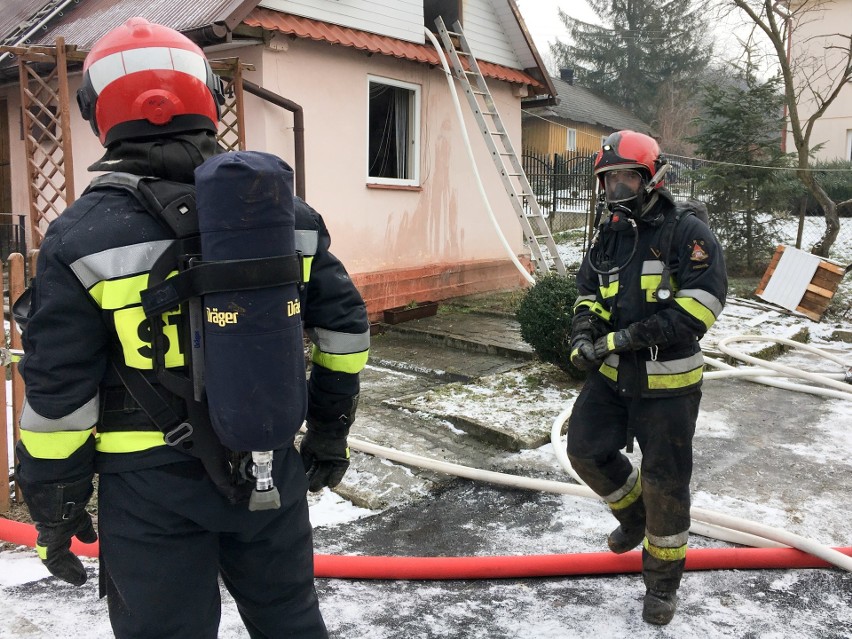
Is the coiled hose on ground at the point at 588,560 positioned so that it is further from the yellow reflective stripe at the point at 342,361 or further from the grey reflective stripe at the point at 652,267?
the yellow reflective stripe at the point at 342,361

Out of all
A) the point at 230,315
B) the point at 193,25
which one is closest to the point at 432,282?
the point at 193,25

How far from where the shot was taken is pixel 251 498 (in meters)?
1.79

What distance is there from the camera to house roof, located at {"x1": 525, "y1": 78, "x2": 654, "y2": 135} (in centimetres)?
2802

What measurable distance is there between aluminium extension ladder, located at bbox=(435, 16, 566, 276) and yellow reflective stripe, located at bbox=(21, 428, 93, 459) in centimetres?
788

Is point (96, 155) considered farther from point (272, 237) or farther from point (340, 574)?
point (272, 237)

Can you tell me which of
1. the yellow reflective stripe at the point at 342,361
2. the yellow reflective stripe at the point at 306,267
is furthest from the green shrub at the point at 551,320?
the yellow reflective stripe at the point at 306,267

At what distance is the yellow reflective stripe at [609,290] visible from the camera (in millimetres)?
3234

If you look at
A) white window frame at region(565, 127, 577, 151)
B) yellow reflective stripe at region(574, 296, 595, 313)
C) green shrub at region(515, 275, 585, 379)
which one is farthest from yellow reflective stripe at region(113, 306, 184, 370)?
white window frame at region(565, 127, 577, 151)

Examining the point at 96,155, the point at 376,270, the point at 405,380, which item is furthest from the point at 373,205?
the point at 96,155

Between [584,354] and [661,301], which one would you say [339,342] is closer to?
[584,354]

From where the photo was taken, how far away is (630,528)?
10.9 ft

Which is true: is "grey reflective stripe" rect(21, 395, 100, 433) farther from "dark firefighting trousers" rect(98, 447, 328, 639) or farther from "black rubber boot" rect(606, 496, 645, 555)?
"black rubber boot" rect(606, 496, 645, 555)

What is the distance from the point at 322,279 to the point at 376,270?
7.19 meters

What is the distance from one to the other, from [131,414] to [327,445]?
23.7 inches
